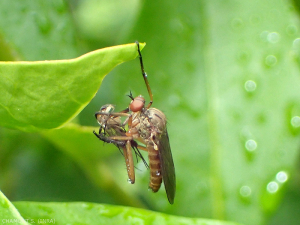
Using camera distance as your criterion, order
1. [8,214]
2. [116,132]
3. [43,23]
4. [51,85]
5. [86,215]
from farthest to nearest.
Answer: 1. [116,132]
2. [43,23]
3. [86,215]
4. [51,85]
5. [8,214]

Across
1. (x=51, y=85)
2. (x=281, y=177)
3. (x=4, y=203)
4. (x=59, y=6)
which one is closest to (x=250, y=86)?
(x=281, y=177)

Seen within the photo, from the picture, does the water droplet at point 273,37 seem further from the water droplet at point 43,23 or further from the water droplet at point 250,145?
the water droplet at point 43,23

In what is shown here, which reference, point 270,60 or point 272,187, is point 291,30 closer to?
point 270,60

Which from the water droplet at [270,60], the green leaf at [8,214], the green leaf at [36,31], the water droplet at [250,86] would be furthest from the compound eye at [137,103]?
the green leaf at [8,214]

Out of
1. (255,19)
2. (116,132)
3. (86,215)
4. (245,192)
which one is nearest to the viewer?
(86,215)

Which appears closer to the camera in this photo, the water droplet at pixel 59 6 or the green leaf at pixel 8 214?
the green leaf at pixel 8 214

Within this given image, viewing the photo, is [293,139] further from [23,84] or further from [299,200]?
[23,84]

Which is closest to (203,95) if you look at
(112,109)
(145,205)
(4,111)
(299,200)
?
(112,109)
